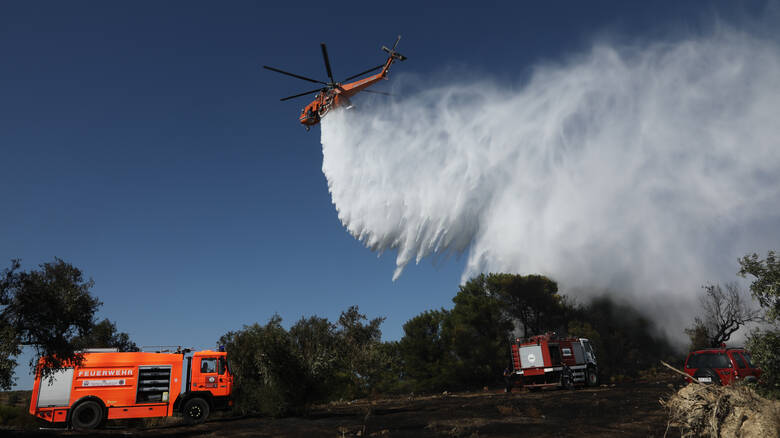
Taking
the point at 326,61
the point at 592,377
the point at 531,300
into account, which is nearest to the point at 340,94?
the point at 326,61

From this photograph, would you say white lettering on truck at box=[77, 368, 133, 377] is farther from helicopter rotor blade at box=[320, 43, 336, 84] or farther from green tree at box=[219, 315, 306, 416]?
helicopter rotor blade at box=[320, 43, 336, 84]

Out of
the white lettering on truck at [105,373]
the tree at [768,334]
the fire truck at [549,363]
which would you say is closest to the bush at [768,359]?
the tree at [768,334]

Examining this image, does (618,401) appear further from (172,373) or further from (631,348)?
(631,348)

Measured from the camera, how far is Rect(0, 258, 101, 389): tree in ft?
54.2

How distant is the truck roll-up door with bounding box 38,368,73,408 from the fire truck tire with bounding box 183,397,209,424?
507 cm

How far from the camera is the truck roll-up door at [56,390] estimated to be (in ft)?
66.2

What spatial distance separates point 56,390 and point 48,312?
17.5ft

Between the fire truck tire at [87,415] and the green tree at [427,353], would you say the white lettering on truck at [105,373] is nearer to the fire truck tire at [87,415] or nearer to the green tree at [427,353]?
the fire truck tire at [87,415]

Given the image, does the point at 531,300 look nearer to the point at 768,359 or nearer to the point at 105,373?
the point at 768,359

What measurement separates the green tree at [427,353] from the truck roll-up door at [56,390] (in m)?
32.4

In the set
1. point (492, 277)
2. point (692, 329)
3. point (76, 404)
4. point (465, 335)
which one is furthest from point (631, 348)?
point (76, 404)

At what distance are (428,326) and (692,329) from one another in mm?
30807

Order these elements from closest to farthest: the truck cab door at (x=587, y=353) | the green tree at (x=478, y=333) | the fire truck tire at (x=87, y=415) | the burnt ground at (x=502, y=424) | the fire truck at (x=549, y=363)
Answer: the burnt ground at (x=502, y=424), the fire truck tire at (x=87, y=415), the fire truck at (x=549, y=363), the truck cab door at (x=587, y=353), the green tree at (x=478, y=333)

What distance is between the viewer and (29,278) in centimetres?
1712
